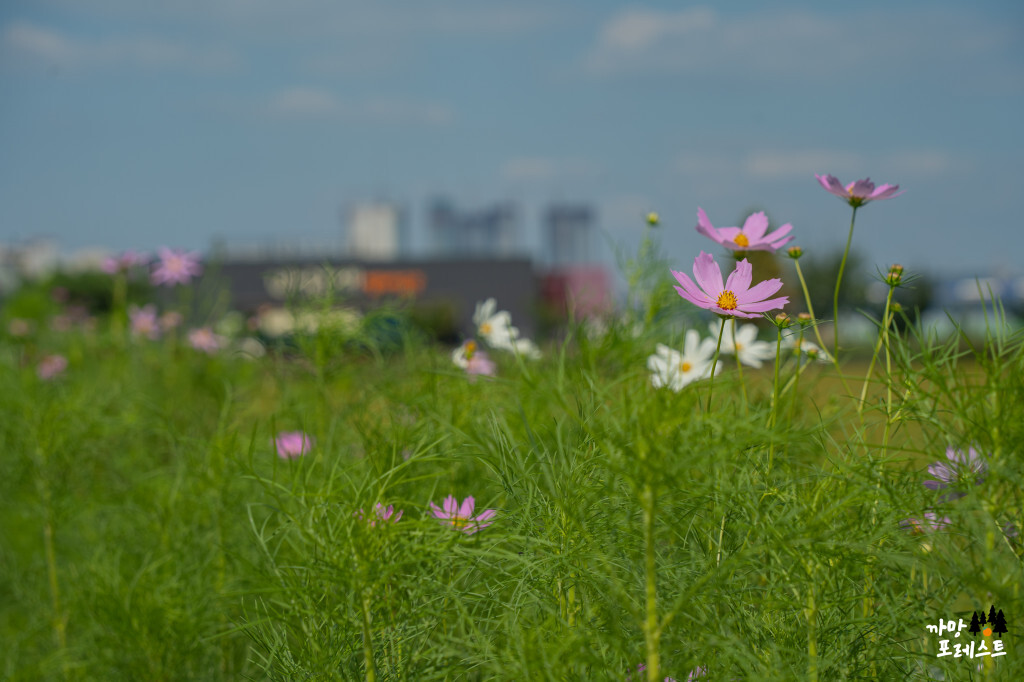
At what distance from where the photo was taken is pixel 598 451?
77 cm

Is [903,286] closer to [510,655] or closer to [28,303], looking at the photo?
[510,655]

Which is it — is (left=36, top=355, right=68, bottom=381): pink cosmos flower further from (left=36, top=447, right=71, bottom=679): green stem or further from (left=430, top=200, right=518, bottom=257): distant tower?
(left=430, top=200, right=518, bottom=257): distant tower

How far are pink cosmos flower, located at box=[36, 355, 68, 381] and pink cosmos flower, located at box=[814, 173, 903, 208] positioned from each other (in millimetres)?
2723

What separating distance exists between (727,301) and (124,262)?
3104 millimetres

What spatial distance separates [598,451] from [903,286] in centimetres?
44

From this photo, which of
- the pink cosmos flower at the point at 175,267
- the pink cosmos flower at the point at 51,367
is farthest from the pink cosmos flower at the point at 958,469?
the pink cosmos flower at the point at 51,367

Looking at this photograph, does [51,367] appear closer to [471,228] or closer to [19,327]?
[19,327]

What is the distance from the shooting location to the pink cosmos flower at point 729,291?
770mm

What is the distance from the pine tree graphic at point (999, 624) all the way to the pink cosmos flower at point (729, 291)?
330 mm

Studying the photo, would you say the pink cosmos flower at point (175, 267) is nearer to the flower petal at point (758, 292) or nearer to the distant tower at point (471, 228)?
the flower petal at point (758, 292)

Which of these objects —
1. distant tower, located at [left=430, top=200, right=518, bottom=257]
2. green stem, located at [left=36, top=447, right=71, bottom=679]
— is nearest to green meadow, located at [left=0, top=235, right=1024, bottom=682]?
green stem, located at [left=36, top=447, right=71, bottom=679]

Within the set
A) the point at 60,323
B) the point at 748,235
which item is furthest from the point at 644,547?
the point at 60,323

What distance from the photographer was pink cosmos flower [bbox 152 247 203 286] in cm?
286

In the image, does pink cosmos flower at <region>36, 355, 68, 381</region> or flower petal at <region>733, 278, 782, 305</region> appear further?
pink cosmos flower at <region>36, 355, 68, 381</region>
